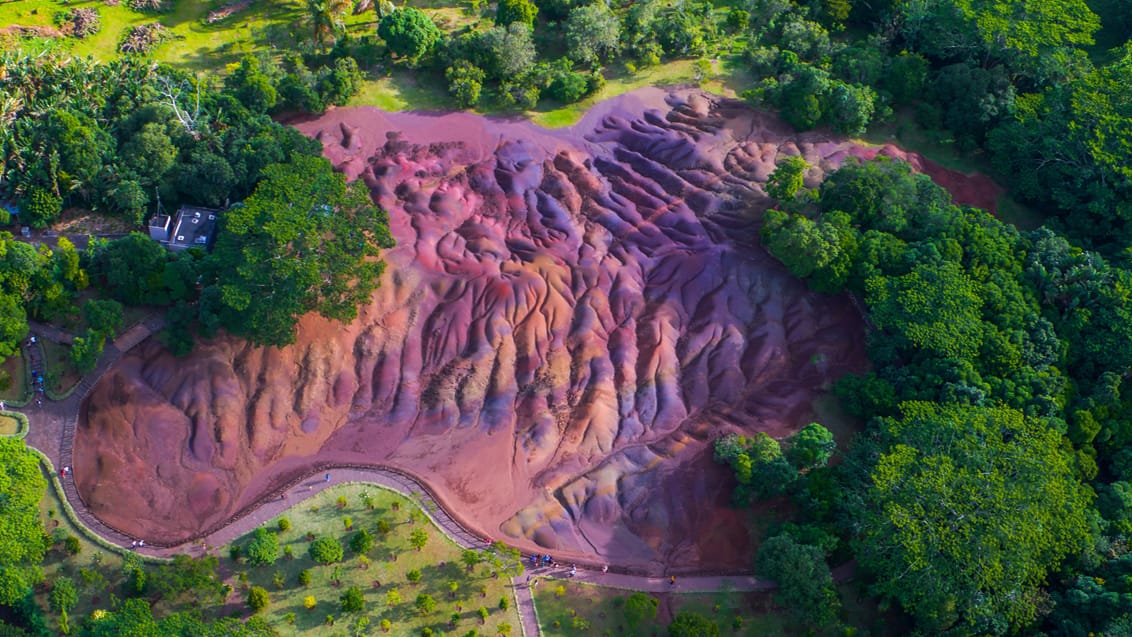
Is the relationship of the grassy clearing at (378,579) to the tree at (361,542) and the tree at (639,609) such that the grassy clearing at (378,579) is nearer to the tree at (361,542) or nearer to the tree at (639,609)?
the tree at (361,542)

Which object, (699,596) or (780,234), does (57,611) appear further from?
(780,234)

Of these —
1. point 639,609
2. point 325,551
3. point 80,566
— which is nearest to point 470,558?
point 325,551

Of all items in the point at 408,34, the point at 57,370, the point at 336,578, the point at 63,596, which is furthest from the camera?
the point at 408,34

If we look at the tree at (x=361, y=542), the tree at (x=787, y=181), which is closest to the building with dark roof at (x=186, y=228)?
the tree at (x=361, y=542)

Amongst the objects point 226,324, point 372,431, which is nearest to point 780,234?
point 372,431

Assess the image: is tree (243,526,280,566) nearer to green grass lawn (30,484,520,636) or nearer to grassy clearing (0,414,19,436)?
green grass lawn (30,484,520,636)

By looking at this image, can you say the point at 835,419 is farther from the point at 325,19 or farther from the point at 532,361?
the point at 325,19

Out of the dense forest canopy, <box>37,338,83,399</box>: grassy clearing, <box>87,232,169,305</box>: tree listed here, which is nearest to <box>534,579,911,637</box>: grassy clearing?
the dense forest canopy
